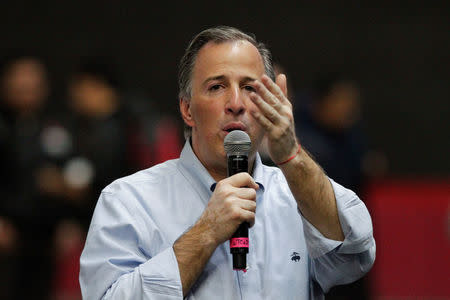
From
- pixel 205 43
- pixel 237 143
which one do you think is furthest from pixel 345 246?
pixel 205 43

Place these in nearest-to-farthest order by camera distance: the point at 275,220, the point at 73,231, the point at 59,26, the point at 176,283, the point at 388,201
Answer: the point at 176,283
the point at 275,220
the point at 73,231
the point at 388,201
the point at 59,26

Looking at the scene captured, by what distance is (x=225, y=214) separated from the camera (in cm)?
212

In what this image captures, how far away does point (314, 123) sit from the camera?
5.31m

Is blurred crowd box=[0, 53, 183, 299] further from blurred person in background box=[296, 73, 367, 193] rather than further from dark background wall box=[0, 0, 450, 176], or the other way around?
dark background wall box=[0, 0, 450, 176]

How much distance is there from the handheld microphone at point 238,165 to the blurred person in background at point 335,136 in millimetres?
2800

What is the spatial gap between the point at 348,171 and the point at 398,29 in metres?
3.79

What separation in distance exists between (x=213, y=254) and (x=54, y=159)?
130 inches

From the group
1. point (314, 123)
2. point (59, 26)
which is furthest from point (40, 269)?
point (59, 26)

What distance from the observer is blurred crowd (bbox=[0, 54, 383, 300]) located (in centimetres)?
502

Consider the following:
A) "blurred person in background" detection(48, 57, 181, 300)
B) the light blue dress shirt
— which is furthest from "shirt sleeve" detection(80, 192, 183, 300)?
"blurred person in background" detection(48, 57, 181, 300)

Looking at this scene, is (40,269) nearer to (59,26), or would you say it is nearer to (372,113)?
(59,26)

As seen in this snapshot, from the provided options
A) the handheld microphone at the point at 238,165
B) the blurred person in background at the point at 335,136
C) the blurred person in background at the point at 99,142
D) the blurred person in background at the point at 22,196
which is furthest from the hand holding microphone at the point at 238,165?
the blurred person in background at the point at 22,196

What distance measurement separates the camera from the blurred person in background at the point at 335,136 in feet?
17.0

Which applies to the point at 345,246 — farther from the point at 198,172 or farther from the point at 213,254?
Result: the point at 198,172
